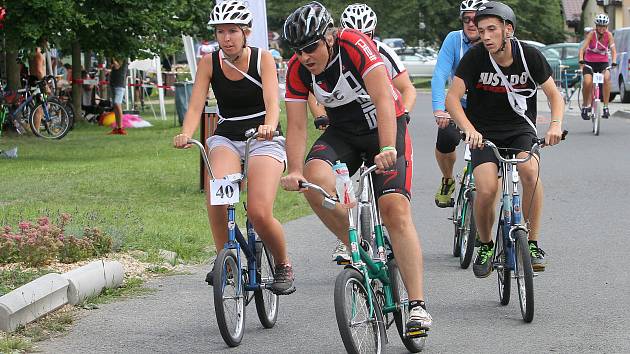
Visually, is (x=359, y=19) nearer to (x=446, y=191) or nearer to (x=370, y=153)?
(x=446, y=191)

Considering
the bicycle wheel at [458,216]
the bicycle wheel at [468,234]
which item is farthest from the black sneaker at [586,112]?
the bicycle wheel at [468,234]

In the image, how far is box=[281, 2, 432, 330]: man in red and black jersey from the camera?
6.50m

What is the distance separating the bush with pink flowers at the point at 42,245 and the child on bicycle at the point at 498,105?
286 centimetres

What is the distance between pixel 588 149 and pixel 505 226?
42.6 ft

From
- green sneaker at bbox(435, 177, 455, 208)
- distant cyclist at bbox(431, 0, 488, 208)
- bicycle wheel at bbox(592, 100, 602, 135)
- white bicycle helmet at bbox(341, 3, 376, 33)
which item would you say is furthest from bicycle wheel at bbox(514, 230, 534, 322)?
bicycle wheel at bbox(592, 100, 602, 135)

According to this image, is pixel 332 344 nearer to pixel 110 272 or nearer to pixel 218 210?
pixel 218 210

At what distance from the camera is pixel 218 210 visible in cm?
759

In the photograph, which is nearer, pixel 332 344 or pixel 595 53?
pixel 332 344

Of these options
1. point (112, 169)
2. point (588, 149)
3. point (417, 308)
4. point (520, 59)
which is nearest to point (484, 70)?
point (520, 59)

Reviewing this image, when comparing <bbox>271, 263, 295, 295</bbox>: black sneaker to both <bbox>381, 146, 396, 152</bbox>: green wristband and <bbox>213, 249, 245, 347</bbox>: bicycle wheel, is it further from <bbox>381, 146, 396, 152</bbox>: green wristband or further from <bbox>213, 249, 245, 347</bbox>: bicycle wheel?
<bbox>381, 146, 396, 152</bbox>: green wristband

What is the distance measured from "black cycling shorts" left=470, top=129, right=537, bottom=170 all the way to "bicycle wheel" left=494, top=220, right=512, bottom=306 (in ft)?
1.47

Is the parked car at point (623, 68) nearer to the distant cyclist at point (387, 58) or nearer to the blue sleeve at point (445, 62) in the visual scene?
the blue sleeve at point (445, 62)

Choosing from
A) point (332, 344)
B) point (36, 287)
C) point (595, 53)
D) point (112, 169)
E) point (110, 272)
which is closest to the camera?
point (332, 344)

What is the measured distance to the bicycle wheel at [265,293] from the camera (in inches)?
299
